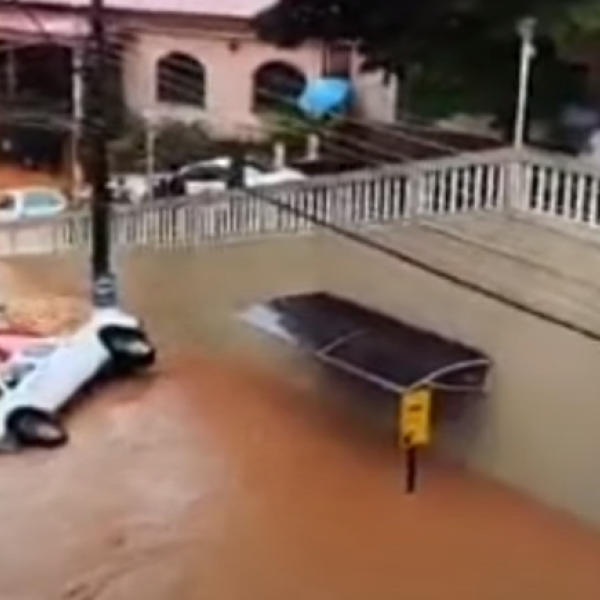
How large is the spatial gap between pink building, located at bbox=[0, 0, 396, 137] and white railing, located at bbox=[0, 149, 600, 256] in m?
0.13

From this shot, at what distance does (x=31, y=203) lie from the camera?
4191 mm

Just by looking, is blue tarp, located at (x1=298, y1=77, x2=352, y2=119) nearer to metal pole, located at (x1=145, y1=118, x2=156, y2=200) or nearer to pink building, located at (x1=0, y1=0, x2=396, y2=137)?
pink building, located at (x1=0, y1=0, x2=396, y2=137)

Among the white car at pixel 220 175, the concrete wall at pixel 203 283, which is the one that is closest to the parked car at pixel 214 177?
the white car at pixel 220 175

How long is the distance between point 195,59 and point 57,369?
0.69 m

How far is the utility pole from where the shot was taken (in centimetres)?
368

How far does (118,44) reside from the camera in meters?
3.73

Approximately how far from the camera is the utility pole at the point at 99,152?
3.68 metres

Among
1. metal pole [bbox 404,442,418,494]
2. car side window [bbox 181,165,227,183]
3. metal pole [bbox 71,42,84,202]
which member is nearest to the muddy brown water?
metal pole [bbox 404,442,418,494]

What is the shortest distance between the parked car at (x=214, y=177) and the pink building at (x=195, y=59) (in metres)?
0.08

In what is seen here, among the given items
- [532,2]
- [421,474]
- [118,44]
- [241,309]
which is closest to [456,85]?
[532,2]

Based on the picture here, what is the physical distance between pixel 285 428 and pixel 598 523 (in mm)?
622

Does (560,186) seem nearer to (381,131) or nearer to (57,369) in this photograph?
(381,131)

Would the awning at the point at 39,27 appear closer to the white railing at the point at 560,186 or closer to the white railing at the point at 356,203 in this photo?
the white railing at the point at 356,203

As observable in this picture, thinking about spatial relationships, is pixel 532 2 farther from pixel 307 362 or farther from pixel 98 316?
pixel 98 316
